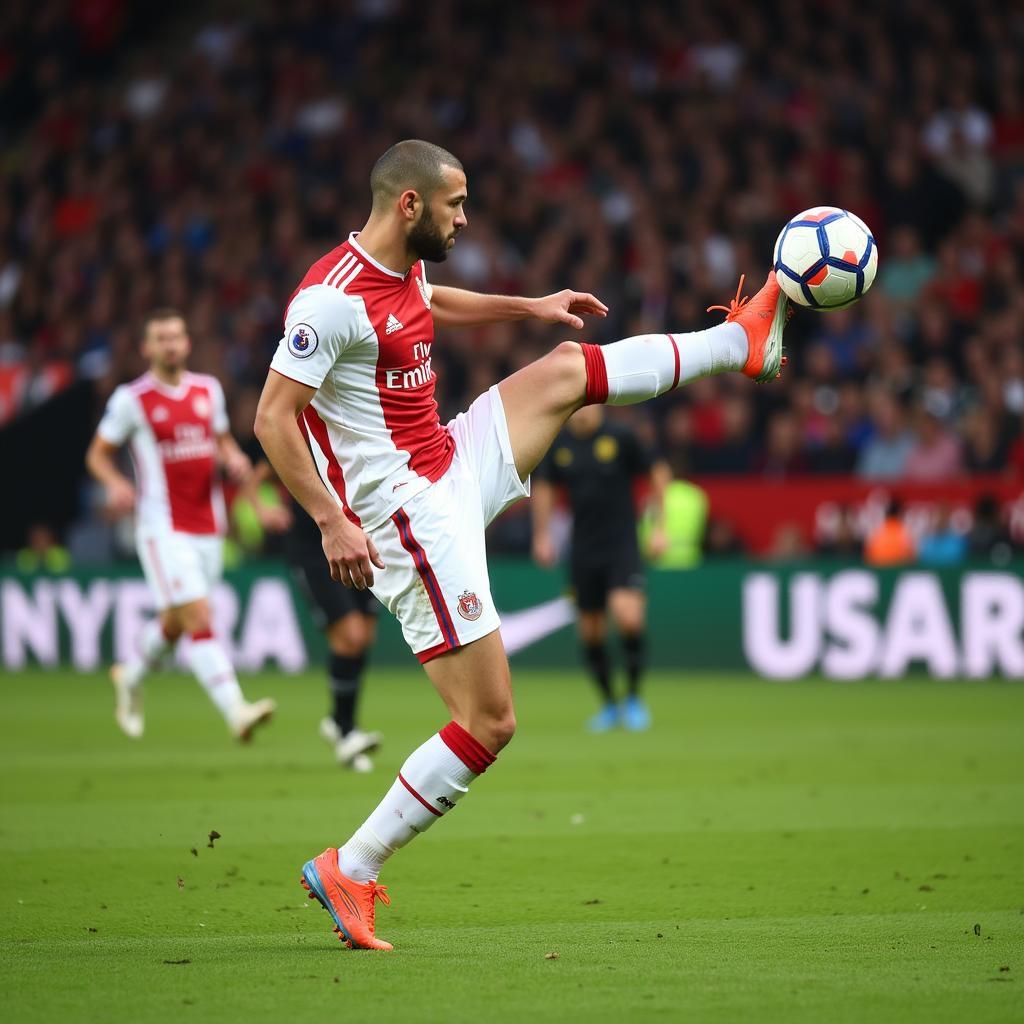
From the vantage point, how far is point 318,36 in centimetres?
2670

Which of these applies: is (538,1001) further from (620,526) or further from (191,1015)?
(620,526)

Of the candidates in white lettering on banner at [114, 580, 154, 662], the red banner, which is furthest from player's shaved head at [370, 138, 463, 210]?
white lettering on banner at [114, 580, 154, 662]

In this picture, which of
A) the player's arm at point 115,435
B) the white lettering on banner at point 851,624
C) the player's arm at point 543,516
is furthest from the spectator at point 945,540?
the player's arm at point 115,435

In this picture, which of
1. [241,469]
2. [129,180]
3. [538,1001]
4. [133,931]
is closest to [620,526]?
[241,469]

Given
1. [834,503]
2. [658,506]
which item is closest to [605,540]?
[658,506]

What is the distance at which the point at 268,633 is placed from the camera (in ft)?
59.9

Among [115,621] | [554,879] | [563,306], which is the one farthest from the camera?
[115,621]

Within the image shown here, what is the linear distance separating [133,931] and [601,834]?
2.70m

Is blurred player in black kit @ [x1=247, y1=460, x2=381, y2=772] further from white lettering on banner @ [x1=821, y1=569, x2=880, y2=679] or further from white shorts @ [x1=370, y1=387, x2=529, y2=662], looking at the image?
white lettering on banner @ [x1=821, y1=569, x2=880, y2=679]

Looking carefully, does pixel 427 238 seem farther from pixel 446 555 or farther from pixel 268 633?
pixel 268 633

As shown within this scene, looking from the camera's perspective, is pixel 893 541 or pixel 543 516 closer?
pixel 543 516

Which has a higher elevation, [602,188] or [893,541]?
[602,188]

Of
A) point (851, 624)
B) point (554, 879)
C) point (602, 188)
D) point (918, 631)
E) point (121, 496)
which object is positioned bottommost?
point (918, 631)

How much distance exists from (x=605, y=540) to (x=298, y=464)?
26.7ft
